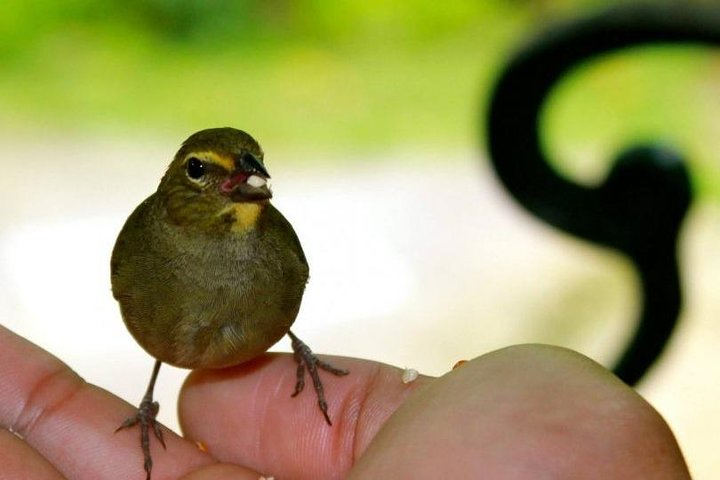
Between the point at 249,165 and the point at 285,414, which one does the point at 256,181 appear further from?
the point at 285,414

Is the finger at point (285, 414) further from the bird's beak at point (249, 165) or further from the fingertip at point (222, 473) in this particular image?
the bird's beak at point (249, 165)

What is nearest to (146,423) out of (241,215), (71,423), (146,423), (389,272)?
(146,423)

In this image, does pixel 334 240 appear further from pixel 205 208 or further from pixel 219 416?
pixel 205 208

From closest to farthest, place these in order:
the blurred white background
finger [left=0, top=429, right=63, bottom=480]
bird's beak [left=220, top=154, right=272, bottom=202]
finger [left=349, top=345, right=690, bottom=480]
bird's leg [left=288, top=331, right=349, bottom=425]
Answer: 1. finger [left=349, top=345, right=690, bottom=480]
2. bird's beak [left=220, top=154, right=272, bottom=202]
3. finger [left=0, top=429, right=63, bottom=480]
4. bird's leg [left=288, top=331, right=349, bottom=425]
5. the blurred white background

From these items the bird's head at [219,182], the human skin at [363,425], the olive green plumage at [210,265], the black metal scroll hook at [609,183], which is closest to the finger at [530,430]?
the human skin at [363,425]

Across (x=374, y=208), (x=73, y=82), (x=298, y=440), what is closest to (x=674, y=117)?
(x=374, y=208)

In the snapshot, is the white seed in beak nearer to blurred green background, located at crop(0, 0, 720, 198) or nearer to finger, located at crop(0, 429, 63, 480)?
finger, located at crop(0, 429, 63, 480)

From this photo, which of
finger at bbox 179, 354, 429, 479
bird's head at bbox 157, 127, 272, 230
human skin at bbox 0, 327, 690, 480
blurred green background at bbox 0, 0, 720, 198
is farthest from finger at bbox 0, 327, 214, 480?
blurred green background at bbox 0, 0, 720, 198
